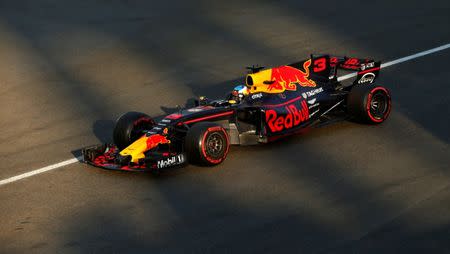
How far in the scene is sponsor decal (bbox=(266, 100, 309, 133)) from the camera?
1591 cm

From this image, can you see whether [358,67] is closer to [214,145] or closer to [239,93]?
[239,93]

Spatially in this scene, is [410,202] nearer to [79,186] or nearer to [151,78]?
[79,186]

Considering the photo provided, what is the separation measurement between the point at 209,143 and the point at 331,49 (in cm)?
906

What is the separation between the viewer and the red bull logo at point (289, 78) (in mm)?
16469

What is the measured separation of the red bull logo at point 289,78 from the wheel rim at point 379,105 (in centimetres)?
114

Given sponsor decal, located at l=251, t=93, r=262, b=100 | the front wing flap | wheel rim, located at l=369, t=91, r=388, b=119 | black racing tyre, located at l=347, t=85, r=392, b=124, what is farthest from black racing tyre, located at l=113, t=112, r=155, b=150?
wheel rim, located at l=369, t=91, r=388, b=119

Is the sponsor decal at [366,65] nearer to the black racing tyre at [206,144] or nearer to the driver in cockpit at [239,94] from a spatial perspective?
the driver in cockpit at [239,94]

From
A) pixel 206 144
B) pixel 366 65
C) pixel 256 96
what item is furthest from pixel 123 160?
pixel 366 65

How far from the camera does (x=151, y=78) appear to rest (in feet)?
70.5

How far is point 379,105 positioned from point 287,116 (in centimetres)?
198

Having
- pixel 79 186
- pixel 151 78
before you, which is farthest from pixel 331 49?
pixel 79 186

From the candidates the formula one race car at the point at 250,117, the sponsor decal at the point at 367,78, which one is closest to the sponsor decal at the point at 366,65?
the formula one race car at the point at 250,117

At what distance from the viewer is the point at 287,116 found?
1609 centimetres

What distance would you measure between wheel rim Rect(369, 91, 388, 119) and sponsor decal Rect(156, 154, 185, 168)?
4085mm
